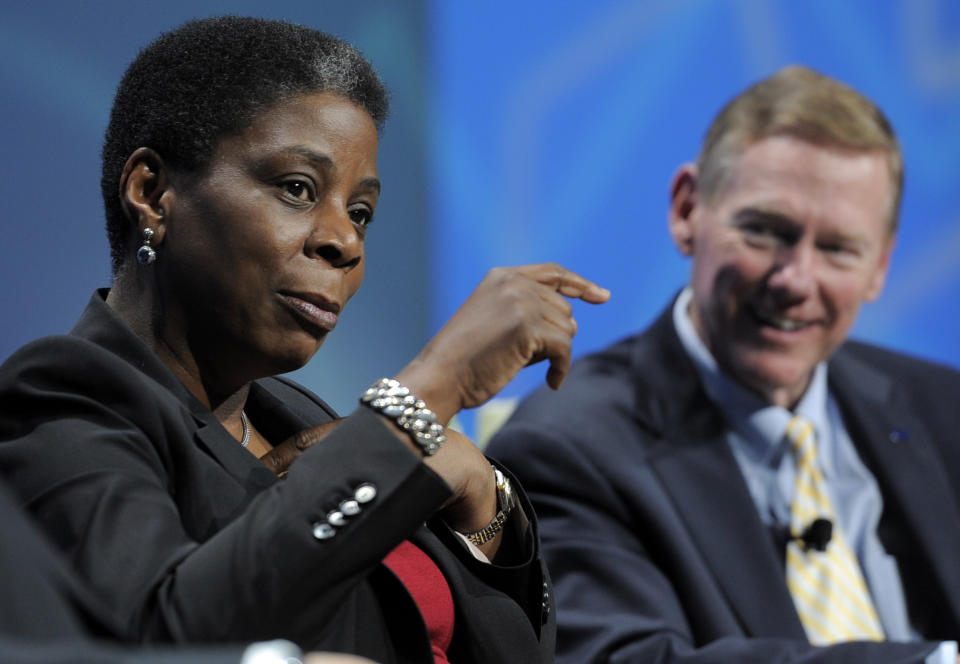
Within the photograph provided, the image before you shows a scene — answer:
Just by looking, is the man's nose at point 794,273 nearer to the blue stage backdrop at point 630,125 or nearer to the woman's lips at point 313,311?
the blue stage backdrop at point 630,125

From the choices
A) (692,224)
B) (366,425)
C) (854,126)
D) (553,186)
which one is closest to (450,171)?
(553,186)

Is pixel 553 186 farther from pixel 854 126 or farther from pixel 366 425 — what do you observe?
pixel 366 425

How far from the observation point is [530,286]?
57.4 inches

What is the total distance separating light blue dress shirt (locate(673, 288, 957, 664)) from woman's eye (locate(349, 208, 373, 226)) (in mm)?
1318

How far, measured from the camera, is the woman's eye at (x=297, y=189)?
149cm

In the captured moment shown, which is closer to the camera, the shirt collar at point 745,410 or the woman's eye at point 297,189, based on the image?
the woman's eye at point 297,189

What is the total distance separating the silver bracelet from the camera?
1.26 m

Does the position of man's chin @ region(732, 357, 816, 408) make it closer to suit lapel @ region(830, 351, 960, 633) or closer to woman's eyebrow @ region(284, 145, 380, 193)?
suit lapel @ region(830, 351, 960, 633)

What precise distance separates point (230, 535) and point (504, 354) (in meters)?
0.38

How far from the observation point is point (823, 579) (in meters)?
2.56

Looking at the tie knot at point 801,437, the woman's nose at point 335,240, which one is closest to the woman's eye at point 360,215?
the woman's nose at point 335,240

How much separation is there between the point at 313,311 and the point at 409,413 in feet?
0.92

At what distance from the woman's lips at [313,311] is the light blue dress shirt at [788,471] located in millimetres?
1376

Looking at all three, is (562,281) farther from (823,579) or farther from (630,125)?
(630,125)
